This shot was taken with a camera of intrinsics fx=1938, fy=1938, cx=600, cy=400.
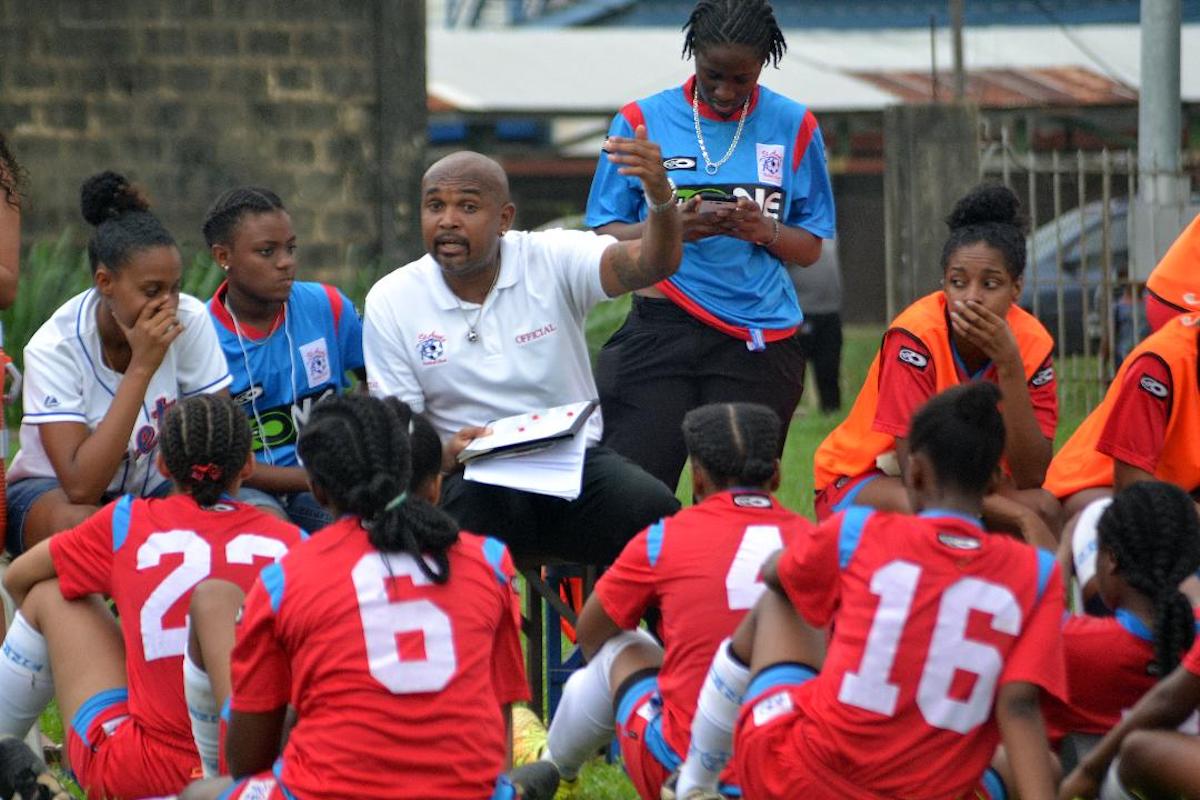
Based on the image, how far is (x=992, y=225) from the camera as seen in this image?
18.0 ft

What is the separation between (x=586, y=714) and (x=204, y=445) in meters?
1.14

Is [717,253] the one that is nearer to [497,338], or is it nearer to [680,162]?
[680,162]

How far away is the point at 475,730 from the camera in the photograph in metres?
3.90

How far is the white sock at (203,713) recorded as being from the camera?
4195 mm

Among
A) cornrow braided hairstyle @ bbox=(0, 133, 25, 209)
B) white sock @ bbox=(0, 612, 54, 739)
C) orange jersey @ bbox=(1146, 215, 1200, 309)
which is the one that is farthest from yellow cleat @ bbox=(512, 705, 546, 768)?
orange jersey @ bbox=(1146, 215, 1200, 309)

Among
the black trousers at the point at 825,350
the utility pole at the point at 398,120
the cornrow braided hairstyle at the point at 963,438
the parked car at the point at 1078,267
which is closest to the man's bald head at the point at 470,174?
the cornrow braided hairstyle at the point at 963,438

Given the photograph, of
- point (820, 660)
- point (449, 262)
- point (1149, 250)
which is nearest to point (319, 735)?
point (820, 660)

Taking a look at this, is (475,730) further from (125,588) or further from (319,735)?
(125,588)

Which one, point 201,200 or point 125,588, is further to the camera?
point 201,200

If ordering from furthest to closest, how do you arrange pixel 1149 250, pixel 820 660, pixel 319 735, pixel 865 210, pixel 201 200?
pixel 865 210
pixel 201 200
pixel 1149 250
pixel 820 660
pixel 319 735

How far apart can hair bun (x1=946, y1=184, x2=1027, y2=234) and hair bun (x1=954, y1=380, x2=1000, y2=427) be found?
1673 mm

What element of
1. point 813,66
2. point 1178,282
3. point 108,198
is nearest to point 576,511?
point 108,198

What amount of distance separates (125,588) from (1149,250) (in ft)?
28.1

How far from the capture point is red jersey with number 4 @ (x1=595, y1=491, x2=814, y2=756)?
14.3 feet
